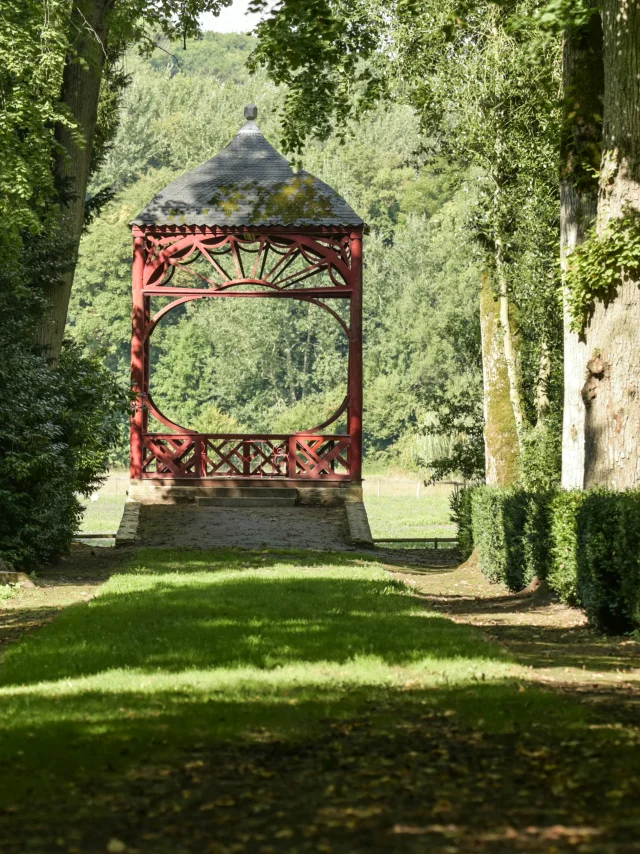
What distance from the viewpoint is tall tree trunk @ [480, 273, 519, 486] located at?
62.4 feet

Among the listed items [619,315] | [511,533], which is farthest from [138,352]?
[619,315]

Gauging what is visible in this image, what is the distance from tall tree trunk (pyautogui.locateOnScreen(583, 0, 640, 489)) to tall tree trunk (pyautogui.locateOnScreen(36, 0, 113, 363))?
9.05 metres

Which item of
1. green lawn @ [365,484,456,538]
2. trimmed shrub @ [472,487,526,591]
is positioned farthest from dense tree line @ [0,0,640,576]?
green lawn @ [365,484,456,538]

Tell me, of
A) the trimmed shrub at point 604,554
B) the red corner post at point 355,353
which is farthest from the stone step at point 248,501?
the trimmed shrub at point 604,554

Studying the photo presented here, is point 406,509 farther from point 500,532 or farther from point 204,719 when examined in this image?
point 204,719

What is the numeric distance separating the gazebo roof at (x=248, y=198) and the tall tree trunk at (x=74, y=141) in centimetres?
302

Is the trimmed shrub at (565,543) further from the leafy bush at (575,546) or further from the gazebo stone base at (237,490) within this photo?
the gazebo stone base at (237,490)

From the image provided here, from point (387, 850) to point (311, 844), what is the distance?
0.26 meters

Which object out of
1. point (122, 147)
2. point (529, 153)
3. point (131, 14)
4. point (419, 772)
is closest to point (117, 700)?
point (419, 772)

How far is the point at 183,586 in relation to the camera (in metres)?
12.2

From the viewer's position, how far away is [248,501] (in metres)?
21.3

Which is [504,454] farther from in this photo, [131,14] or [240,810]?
[240,810]

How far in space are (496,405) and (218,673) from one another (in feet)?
41.7

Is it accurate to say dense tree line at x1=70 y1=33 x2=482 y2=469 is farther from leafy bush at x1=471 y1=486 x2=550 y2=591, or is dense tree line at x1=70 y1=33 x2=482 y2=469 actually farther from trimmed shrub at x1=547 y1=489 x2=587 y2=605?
trimmed shrub at x1=547 y1=489 x2=587 y2=605
